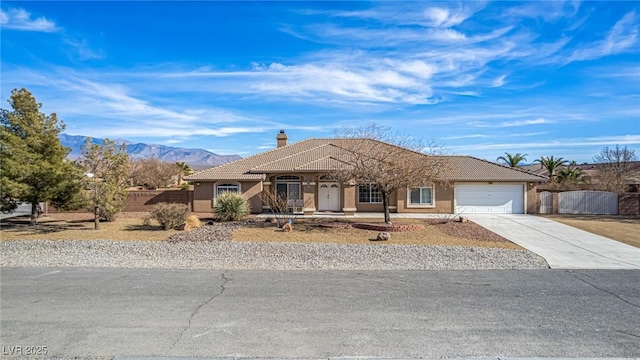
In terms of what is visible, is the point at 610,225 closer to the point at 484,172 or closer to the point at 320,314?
the point at 484,172

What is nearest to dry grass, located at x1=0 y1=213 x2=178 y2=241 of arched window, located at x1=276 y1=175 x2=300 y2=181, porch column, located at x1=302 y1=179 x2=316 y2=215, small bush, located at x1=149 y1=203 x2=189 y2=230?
small bush, located at x1=149 y1=203 x2=189 y2=230

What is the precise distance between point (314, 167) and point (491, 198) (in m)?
12.6

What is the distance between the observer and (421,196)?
28422 mm

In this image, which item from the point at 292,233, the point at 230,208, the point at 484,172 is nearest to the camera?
the point at 292,233

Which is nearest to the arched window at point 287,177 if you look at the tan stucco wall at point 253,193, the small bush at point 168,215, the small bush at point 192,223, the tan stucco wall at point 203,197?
the tan stucco wall at point 253,193

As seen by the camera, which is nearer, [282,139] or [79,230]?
[79,230]

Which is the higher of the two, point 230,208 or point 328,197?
point 328,197

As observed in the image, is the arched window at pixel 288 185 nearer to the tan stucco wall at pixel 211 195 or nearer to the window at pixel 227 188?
the tan stucco wall at pixel 211 195

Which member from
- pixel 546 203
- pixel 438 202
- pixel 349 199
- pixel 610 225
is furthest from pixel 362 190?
pixel 610 225

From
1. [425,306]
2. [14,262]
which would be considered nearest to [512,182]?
[425,306]

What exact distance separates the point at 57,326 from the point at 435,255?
35.0ft

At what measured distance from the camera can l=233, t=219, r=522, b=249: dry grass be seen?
16.7 m

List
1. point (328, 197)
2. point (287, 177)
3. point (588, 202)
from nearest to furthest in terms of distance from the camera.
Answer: point (328, 197) → point (287, 177) → point (588, 202)

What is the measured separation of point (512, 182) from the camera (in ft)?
93.6
